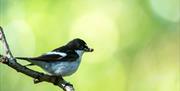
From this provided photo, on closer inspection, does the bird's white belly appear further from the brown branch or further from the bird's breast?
the brown branch

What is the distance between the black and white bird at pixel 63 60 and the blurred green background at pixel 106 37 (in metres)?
1.11

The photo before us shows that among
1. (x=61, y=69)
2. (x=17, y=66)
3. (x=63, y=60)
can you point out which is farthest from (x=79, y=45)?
(x=17, y=66)

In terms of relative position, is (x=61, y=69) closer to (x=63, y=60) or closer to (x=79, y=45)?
(x=63, y=60)

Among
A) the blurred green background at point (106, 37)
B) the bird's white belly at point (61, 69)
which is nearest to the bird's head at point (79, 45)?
the bird's white belly at point (61, 69)

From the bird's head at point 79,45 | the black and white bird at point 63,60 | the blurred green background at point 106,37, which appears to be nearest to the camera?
the black and white bird at point 63,60

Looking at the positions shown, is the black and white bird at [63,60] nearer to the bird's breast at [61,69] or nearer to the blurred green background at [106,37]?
the bird's breast at [61,69]

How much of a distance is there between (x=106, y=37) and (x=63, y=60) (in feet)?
10.00

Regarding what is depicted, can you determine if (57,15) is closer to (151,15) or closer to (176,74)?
(151,15)

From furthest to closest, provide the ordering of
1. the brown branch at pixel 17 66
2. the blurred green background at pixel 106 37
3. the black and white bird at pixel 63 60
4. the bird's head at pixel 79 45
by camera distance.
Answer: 1. the blurred green background at pixel 106 37
2. the bird's head at pixel 79 45
3. the black and white bird at pixel 63 60
4. the brown branch at pixel 17 66

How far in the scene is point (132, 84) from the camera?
5125 mm

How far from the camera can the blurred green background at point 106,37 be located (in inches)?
168

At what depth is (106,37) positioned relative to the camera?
5.62 meters

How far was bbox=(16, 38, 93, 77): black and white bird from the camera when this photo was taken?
2422 mm

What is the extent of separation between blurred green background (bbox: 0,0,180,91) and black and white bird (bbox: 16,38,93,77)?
1.11 m
